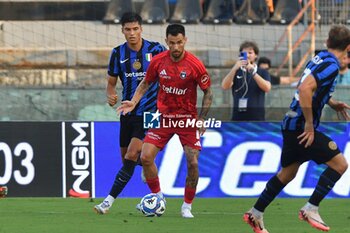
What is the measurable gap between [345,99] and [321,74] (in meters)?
7.80

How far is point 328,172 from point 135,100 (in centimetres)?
256

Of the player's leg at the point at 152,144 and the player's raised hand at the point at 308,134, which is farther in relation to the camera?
the player's leg at the point at 152,144

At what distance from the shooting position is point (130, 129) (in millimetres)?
12758

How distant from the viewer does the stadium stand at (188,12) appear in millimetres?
22047

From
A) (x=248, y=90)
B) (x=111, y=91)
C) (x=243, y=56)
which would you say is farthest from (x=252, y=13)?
(x=111, y=91)

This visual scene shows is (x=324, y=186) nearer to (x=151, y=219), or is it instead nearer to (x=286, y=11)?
(x=151, y=219)

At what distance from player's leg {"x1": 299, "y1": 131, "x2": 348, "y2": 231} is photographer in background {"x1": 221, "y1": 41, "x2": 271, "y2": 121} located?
5300mm

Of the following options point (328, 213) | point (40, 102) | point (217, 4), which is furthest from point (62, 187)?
point (217, 4)

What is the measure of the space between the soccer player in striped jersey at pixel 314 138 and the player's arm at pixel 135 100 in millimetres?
2108

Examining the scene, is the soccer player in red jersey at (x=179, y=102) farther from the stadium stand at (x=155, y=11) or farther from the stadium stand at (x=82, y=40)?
the stadium stand at (x=155, y=11)

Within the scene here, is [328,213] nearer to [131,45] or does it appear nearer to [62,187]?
[131,45]

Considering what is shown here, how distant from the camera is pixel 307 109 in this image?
9781mm

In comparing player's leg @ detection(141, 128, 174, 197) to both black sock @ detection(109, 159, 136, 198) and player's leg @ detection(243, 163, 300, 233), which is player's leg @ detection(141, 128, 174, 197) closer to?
black sock @ detection(109, 159, 136, 198)

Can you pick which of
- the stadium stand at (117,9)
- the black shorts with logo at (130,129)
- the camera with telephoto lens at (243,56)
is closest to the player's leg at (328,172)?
the black shorts with logo at (130,129)
